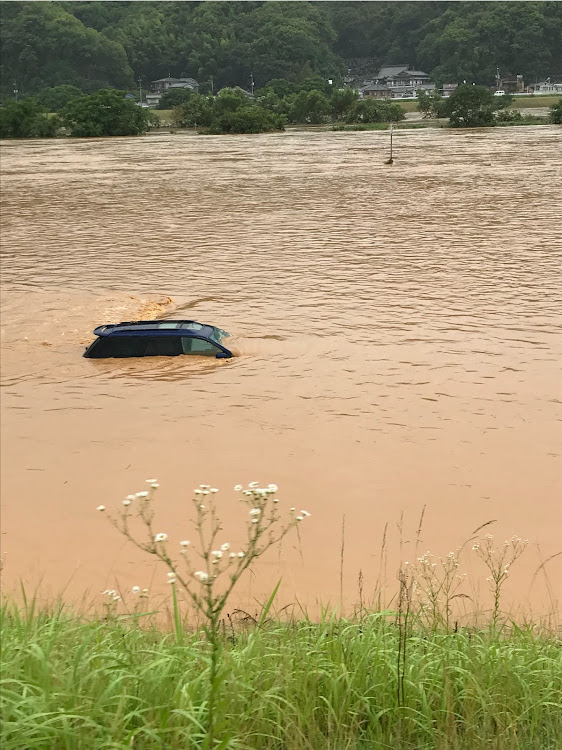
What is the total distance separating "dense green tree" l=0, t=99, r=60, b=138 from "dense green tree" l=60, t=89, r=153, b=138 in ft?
6.24

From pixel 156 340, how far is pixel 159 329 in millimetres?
224

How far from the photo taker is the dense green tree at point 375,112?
104 meters

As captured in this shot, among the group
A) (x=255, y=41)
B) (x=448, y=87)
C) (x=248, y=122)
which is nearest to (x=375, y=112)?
(x=248, y=122)

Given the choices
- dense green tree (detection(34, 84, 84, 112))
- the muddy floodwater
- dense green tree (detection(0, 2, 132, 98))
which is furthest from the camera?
dense green tree (detection(0, 2, 132, 98))

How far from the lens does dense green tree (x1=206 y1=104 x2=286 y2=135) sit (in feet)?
322

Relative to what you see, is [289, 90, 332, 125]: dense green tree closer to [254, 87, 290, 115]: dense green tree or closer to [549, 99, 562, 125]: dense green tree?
[254, 87, 290, 115]: dense green tree

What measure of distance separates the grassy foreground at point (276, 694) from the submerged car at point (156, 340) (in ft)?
37.9

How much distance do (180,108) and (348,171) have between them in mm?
61766

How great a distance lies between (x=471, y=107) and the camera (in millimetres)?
91375

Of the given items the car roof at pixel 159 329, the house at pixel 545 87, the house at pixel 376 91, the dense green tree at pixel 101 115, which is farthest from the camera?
the house at pixel 376 91

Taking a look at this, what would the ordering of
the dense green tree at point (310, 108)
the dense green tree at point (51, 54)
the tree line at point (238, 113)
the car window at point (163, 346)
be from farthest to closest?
the dense green tree at point (51, 54)
the dense green tree at point (310, 108)
the tree line at point (238, 113)
the car window at point (163, 346)

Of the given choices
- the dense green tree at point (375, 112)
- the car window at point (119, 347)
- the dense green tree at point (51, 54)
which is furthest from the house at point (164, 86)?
the car window at point (119, 347)

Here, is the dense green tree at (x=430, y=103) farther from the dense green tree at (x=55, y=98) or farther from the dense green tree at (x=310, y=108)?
the dense green tree at (x=55, y=98)

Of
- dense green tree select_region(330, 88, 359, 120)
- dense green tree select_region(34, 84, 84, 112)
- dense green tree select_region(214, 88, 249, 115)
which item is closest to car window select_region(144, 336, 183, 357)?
dense green tree select_region(214, 88, 249, 115)
